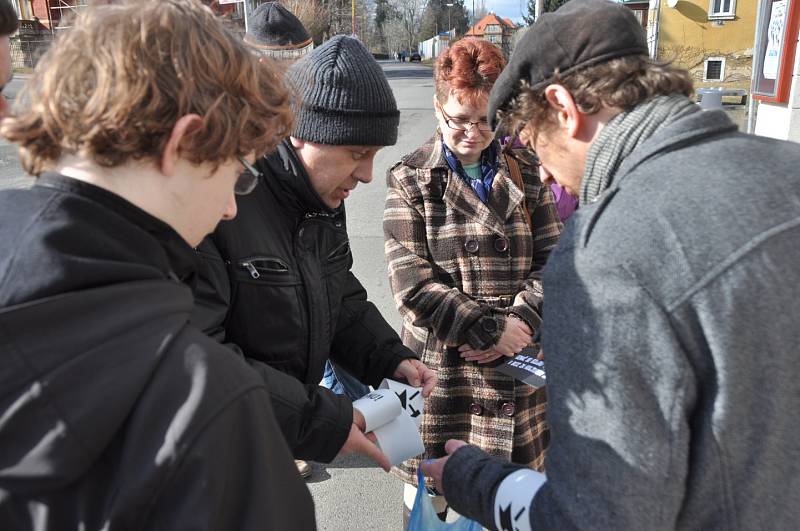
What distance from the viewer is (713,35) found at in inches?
1024

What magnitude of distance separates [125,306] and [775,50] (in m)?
6.68

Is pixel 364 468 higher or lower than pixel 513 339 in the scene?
lower

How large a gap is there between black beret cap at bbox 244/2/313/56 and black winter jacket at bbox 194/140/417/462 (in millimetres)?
2684

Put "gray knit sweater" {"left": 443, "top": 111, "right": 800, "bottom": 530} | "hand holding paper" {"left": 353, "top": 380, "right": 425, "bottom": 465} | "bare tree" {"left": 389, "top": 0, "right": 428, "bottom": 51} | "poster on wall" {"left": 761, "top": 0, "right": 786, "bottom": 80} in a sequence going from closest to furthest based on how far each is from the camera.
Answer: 1. "gray knit sweater" {"left": 443, "top": 111, "right": 800, "bottom": 530}
2. "hand holding paper" {"left": 353, "top": 380, "right": 425, "bottom": 465}
3. "poster on wall" {"left": 761, "top": 0, "right": 786, "bottom": 80}
4. "bare tree" {"left": 389, "top": 0, "right": 428, "bottom": 51}

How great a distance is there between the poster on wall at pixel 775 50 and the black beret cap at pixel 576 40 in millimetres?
5424

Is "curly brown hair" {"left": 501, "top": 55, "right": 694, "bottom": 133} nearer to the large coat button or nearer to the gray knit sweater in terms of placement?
the gray knit sweater

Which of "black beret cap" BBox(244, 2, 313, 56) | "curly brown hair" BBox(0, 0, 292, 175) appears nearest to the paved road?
"curly brown hair" BBox(0, 0, 292, 175)

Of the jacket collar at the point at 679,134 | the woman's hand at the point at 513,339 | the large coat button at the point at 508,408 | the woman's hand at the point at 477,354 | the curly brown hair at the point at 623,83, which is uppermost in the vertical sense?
the curly brown hair at the point at 623,83

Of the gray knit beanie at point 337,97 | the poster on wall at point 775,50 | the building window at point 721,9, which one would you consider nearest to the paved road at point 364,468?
the gray knit beanie at point 337,97

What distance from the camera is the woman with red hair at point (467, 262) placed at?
7.52 ft

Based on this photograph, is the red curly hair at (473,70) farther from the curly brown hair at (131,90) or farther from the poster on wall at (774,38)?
the poster on wall at (774,38)

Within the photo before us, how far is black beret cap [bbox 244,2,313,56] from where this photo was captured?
167 inches

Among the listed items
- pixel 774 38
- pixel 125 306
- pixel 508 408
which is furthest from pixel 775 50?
pixel 125 306

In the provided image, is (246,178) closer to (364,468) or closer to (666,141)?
(666,141)
